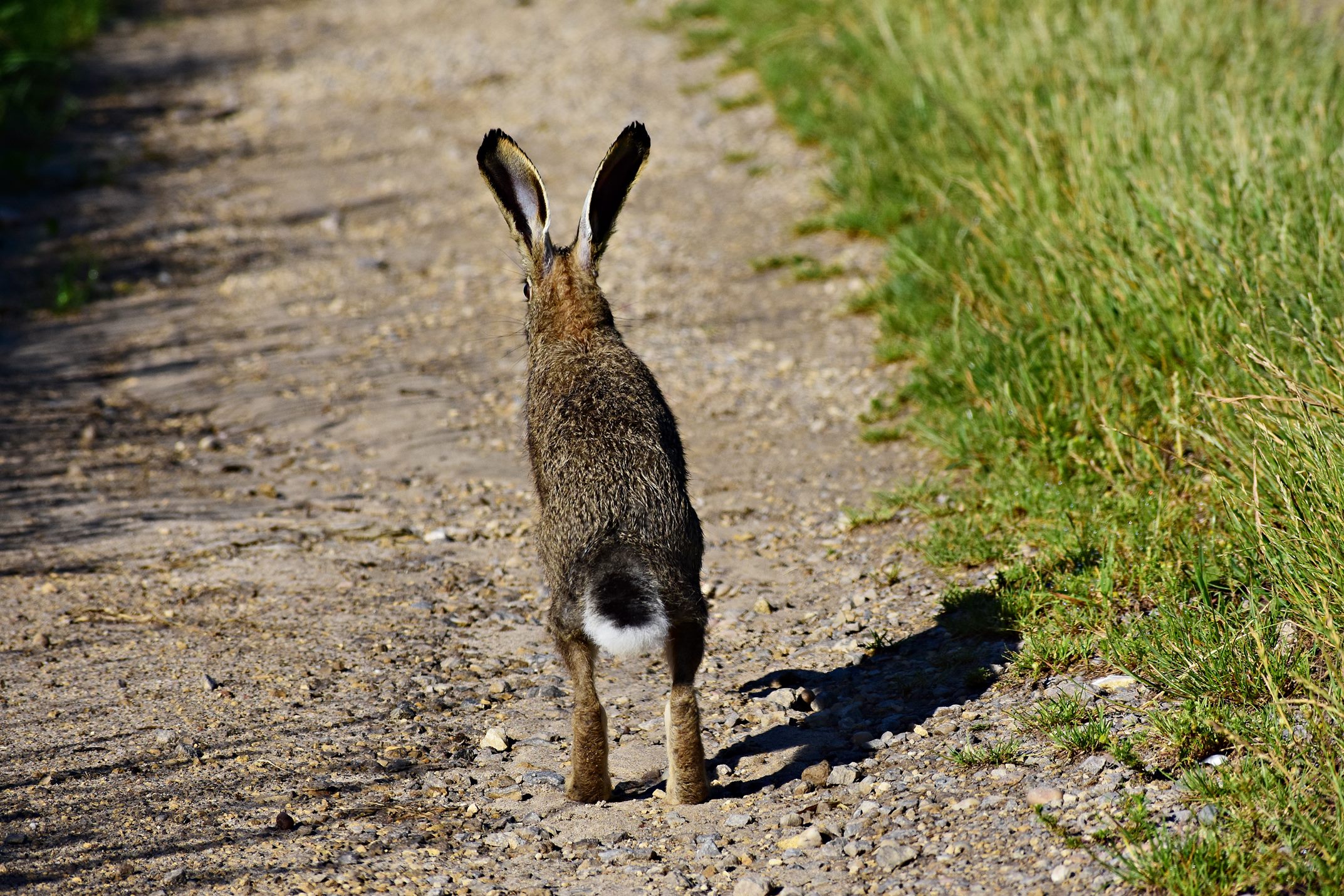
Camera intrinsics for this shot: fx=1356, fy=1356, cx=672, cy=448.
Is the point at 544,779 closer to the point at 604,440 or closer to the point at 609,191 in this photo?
the point at 604,440

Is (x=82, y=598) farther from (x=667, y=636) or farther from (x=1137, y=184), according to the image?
(x=1137, y=184)

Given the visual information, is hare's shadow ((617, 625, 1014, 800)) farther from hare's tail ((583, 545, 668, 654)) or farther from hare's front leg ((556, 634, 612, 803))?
hare's tail ((583, 545, 668, 654))

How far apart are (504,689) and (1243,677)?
7.88 ft

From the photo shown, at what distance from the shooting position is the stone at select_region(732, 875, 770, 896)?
3.46 m

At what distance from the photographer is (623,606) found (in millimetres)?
3730

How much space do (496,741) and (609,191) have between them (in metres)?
1.90

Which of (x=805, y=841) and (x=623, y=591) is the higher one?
(x=623, y=591)

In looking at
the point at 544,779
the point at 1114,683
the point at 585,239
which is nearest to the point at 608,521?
the point at 544,779

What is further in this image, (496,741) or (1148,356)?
(1148,356)

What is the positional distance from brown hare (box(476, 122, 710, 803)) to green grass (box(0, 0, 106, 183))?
305 inches

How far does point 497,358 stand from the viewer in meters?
7.82

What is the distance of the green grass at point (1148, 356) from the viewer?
371cm

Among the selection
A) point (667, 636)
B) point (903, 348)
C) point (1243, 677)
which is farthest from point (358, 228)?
point (1243, 677)

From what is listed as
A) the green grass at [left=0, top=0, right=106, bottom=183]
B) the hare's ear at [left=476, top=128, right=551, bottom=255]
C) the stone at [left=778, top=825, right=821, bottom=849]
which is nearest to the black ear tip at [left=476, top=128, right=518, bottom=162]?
the hare's ear at [left=476, top=128, right=551, bottom=255]
